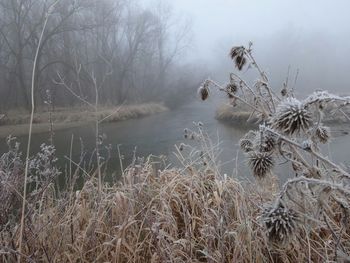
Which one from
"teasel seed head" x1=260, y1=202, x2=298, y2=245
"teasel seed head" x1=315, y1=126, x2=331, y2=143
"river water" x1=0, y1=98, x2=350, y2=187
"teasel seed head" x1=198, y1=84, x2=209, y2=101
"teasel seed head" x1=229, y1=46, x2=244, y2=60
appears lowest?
"river water" x1=0, y1=98, x2=350, y2=187

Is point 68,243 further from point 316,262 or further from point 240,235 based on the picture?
point 316,262

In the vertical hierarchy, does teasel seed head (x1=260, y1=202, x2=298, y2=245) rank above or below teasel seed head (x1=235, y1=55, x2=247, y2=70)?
below

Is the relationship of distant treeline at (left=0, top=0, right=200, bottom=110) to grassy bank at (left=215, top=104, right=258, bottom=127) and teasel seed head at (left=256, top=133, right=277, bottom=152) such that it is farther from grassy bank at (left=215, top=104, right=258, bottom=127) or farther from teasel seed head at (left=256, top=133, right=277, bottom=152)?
teasel seed head at (left=256, top=133, right=277, bottom=152)

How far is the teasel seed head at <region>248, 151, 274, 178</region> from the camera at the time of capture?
1.81 metres

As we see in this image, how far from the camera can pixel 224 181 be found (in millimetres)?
3777

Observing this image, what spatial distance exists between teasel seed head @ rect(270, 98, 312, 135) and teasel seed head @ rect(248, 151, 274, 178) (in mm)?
410

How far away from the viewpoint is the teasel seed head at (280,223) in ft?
4.25

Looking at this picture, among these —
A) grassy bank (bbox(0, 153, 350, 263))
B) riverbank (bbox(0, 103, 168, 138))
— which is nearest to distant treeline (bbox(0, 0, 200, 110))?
riverbank (bbox(0, 103, 168, 138))

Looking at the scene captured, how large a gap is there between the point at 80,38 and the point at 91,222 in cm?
2799

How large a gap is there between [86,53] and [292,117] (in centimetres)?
2947

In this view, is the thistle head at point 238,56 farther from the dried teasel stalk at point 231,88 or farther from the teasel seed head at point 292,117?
the teasel seed head at point 292,117

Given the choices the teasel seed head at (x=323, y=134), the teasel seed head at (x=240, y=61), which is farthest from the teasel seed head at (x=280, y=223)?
the teasel seed head at (x=240, y=61)

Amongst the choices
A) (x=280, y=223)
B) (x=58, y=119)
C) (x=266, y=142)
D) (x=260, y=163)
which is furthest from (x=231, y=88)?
(x=58, y=119)

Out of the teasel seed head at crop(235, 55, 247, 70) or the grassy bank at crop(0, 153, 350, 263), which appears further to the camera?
the grassy bank at crop(0, 153, 350, 263)
